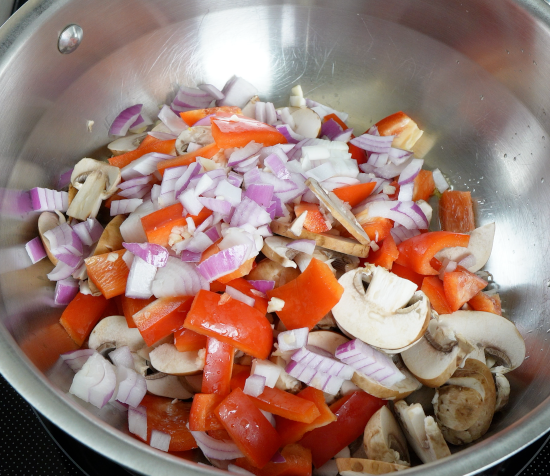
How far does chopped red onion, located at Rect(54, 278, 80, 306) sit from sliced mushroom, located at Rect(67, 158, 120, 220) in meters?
0.24

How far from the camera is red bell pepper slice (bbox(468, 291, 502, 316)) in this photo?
61.2 inches

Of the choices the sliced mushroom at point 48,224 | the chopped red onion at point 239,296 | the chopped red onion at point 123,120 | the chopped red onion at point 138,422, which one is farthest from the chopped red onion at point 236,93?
the chopped red onion at point 138,422

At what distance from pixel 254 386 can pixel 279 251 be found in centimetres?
41

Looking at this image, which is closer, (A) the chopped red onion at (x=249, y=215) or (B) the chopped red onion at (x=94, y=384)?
(B) the chopped red onion at (x=94, y=384)

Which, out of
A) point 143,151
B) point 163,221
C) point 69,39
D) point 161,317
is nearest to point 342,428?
point 161,317

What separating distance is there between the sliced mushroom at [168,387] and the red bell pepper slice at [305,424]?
0.99 ft

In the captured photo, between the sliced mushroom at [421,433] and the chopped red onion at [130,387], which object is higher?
the chopped red onion at [130,387]

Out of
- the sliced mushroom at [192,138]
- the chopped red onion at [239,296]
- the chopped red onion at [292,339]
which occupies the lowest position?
the chopped red onion at [292,339]

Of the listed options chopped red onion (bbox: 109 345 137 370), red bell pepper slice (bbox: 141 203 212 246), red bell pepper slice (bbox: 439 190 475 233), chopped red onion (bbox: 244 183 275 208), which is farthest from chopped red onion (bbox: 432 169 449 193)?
chopped red onion (bbox: 109 345 137 370)

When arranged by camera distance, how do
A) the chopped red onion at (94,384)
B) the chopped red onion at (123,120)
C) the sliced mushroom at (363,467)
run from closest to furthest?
1. the sliced mushroom at (363,467)
2. the chopped red onion at (94,384)
3. the chopped red onion at (123,120)

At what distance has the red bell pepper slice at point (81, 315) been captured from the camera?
149 centimetres

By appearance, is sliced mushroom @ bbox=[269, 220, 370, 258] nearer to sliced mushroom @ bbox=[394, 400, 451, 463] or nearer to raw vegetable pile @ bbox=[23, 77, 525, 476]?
raw vegetable pile @ bbox=[23, 77, 525, 476]

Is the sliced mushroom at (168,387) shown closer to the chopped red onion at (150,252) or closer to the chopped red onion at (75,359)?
the chopped red onion at (75,359)

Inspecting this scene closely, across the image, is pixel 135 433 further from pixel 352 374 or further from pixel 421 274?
pixel 421 274
